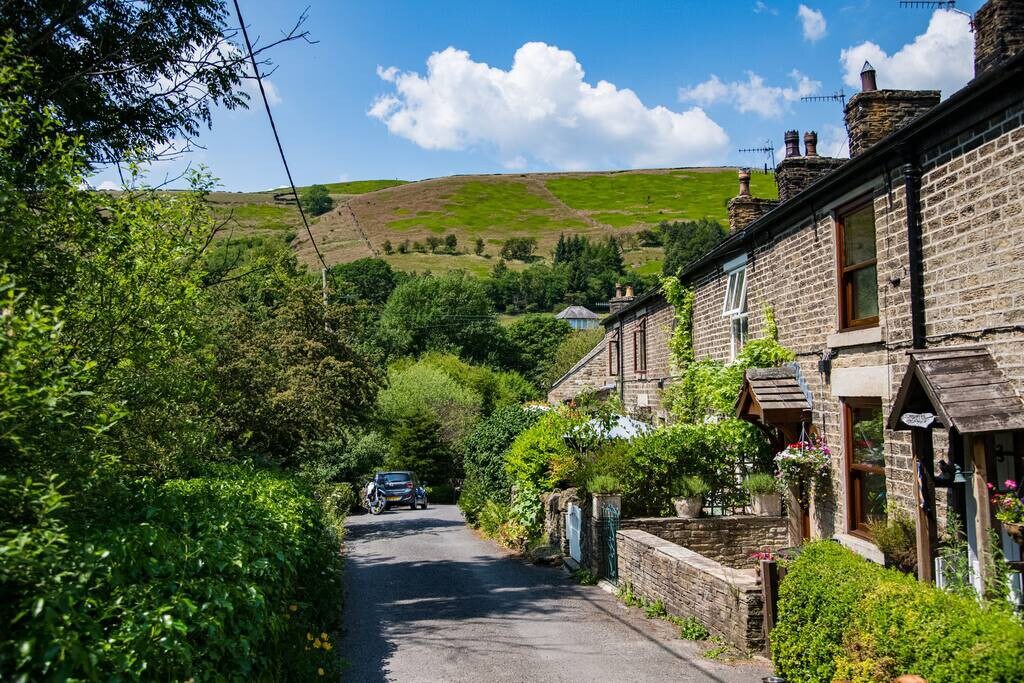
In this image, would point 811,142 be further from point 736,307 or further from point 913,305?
point 913,305

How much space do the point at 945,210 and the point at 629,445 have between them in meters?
7.11

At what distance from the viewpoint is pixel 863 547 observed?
994cm

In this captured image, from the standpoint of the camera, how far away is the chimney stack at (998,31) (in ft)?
29.1

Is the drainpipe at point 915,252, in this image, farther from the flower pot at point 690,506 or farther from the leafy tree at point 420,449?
the leafy tree at point 420,449

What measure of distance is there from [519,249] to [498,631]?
118 meters

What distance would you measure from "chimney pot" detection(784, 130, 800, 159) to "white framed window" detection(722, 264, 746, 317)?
2.40 meters

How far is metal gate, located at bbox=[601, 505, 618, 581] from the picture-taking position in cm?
1285

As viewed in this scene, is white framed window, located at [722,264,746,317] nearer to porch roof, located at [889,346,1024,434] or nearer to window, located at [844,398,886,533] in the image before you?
window, located at [844,398,886,533]

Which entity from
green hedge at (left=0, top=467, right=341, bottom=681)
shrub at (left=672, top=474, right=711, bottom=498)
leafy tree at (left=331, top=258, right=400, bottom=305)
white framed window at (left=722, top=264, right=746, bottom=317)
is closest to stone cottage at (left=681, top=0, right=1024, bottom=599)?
white framed window at (left=722, top=264, right=746, bottom=317)

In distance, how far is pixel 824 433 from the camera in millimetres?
11391

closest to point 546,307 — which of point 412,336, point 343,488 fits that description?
point 412,336

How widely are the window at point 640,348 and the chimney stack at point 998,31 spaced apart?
1431cm

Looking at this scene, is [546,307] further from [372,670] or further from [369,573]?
[372,670]

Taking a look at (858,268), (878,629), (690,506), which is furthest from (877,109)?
(878,629)
